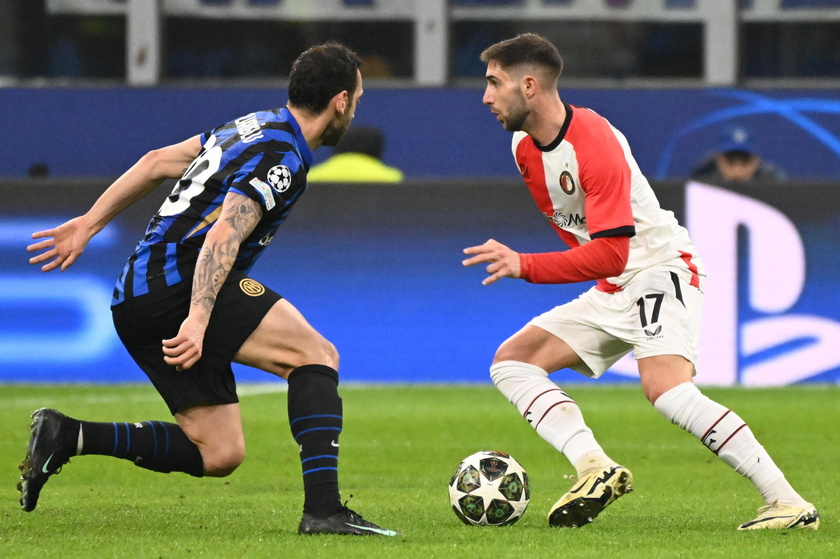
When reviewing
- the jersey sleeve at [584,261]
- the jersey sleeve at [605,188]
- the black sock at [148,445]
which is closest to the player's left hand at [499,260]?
the jersey sleeve at [584,261]

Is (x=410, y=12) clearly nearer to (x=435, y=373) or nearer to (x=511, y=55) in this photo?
(x=435, y=373)

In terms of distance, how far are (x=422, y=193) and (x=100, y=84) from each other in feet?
17.0

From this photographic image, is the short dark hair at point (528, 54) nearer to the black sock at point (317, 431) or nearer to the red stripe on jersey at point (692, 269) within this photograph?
the red stripe on jersey at point (692, 269)

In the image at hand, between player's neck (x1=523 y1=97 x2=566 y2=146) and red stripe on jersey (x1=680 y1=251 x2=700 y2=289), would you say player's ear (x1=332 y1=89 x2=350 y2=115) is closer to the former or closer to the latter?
player's neck (x1=523 y1=97 x2=566 y2=146)

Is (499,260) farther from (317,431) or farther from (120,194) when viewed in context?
(120,194)

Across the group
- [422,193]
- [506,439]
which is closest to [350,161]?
[422,193]

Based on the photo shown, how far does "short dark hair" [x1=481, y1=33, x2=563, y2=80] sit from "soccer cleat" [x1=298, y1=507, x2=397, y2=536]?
186cm

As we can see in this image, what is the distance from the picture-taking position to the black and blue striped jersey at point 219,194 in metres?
5.28

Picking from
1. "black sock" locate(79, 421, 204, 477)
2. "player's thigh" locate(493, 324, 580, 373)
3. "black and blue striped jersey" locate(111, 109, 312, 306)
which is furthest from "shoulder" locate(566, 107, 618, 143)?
"black sock" locate(79, 421, 204, 477)

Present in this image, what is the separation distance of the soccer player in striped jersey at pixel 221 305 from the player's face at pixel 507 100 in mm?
630

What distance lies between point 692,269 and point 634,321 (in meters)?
0.34

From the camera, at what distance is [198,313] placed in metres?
5.05

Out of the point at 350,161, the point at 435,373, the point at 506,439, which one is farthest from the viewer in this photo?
the point at 350,161

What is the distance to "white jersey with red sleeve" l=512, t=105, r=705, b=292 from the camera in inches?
222
